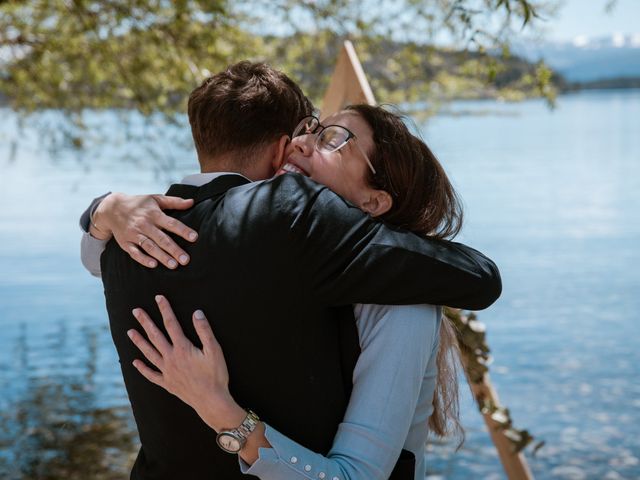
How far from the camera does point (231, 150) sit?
194 centimetres

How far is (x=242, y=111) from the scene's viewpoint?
1.92 metres

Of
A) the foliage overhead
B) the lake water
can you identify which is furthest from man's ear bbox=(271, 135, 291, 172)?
the foliage overhead

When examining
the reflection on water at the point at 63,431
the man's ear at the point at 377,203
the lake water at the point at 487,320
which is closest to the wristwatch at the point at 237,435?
the man's ear at the point at 377,203

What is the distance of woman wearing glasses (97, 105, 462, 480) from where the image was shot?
177 centimetres

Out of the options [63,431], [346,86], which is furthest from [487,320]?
[346,86]

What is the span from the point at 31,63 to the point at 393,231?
5938 millimetres

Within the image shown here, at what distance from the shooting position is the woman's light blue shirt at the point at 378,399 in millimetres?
1783

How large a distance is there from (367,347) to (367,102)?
60.0 inches

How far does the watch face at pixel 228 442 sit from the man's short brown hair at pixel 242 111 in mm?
560

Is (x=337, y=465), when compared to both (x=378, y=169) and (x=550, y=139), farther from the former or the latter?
(x=550, y=139)

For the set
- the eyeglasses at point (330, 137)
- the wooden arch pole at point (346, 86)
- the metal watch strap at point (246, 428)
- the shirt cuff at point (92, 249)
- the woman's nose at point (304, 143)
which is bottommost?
the metal watch strap at point (246, 428)

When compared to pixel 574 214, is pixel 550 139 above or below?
above

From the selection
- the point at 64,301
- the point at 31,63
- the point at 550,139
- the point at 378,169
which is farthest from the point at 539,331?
the point at 550,139

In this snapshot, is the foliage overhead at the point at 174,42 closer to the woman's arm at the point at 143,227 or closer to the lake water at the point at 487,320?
the lake water at the point at 487,320
